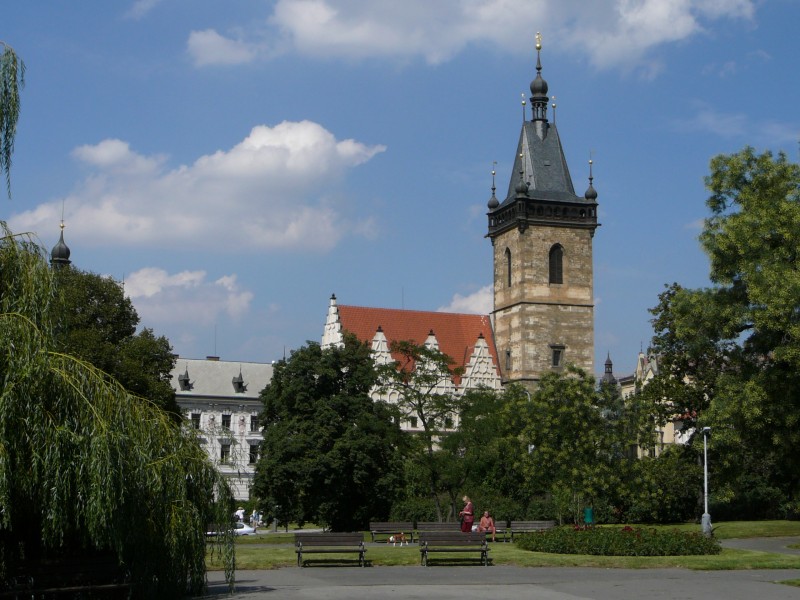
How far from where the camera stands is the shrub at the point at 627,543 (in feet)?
87.0

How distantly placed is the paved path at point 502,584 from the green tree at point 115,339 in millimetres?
19535

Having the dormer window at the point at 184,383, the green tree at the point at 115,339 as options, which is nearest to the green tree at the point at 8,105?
the green tree at the point at 115,339

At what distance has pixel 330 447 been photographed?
148 ft

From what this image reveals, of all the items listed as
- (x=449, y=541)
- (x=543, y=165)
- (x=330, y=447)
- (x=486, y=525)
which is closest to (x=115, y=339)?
(x=330, y=447)

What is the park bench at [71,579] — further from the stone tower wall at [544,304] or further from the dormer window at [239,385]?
the dormer window at [239,385]

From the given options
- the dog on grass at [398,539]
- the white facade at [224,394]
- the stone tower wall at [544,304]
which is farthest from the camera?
the white facade at [224,394]

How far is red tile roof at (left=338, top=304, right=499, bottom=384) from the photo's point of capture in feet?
273

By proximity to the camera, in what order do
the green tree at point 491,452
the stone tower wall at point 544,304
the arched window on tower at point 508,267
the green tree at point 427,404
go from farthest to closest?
the arched window on tower at point 508,267
the stone tower wall at point 544,304
the green tree at point 427,404
the green tree at point 491,452

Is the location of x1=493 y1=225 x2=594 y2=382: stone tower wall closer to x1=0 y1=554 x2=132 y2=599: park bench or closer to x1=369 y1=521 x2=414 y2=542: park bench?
x1=369 y1=521 x2=414 y2=542: park bench

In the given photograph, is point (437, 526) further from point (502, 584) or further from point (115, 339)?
point (115, 339)

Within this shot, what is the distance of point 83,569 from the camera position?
624 inches

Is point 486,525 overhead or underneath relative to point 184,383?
underneath

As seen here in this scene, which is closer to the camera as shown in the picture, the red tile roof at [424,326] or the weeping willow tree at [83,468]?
the weeping willow tree at [83,468]

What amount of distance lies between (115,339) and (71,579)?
1215 inches
